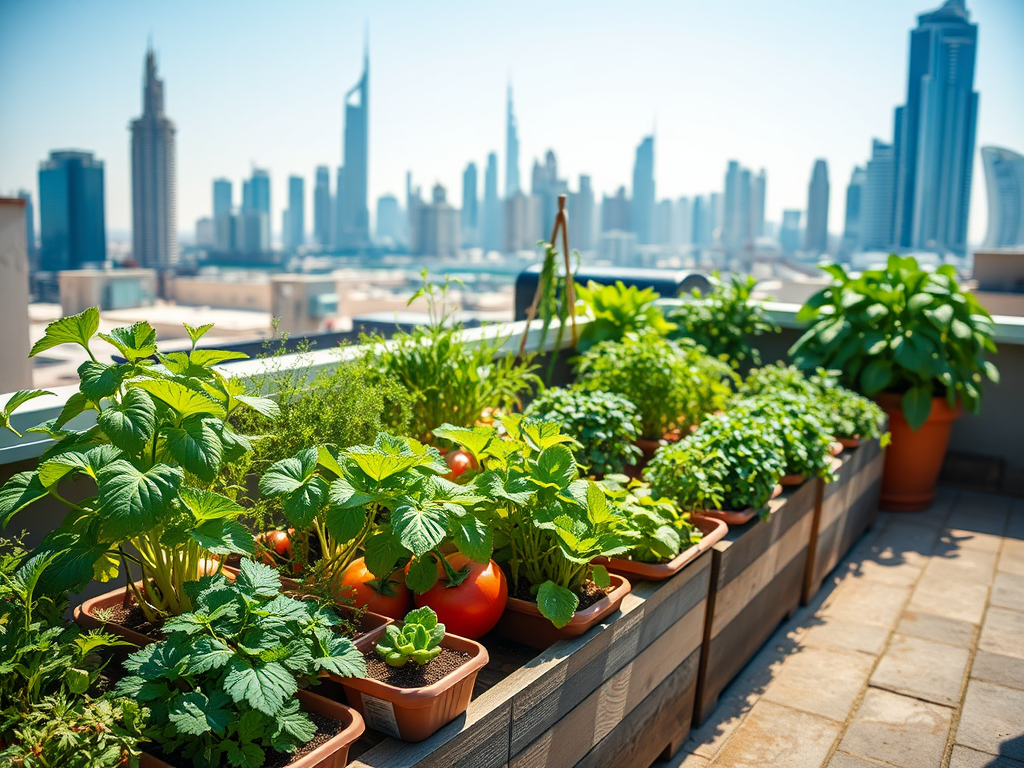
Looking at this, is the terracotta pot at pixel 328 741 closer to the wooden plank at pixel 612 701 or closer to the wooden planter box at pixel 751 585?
the wooden plank at pixel 612 701

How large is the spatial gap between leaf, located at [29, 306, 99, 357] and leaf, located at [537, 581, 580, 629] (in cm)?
92

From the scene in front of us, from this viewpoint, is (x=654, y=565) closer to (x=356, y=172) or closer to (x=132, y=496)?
(x=132, y=496)

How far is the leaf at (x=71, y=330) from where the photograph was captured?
128 cm

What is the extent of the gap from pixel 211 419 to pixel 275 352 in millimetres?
898

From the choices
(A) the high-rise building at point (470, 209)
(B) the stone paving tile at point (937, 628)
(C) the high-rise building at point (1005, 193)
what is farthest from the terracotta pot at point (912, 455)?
(A) the high-rise building at point (470, 209)

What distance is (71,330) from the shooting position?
1303mm

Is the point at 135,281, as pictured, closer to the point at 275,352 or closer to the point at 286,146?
the point at 275,352

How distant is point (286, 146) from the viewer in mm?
68500

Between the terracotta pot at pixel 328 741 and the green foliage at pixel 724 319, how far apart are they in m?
3.20

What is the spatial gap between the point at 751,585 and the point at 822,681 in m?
0.42

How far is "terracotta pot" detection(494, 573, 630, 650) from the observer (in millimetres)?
1575

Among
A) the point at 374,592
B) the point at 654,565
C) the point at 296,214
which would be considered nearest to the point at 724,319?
the point at 654,565

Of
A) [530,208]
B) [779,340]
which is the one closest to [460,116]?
[530,208]

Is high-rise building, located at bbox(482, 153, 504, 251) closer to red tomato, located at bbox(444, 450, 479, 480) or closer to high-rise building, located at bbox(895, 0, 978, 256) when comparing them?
high-rise building, located at bbox(895, 0, 978, 256)
